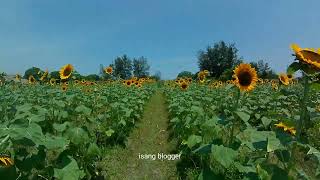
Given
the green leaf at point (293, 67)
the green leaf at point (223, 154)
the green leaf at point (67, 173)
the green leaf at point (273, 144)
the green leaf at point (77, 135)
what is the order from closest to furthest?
the green leaf at point (273, 144)
the green leaf at point (293, 67)
the green leaf at point (223, 154)
the green leaf at point (67, 173)
the green leaf at point (77, 135)

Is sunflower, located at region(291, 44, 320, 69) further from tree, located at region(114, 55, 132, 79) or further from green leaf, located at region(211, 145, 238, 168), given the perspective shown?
tree, located at region(114, 55, 132, 79)

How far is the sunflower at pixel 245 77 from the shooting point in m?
4.46

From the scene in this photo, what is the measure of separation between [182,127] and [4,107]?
297 centimetres

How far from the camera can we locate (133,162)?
23.3ft

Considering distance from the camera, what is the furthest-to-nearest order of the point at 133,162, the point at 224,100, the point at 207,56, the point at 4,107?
the point at 207,56 → the point at 224,100 → the point at 133,162 → the point at 4,107

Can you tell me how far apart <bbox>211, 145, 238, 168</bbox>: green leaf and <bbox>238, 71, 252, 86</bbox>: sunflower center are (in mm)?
1124

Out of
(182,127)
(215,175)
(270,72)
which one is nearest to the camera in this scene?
(215,175)

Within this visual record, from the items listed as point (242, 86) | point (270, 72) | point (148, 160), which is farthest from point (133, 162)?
point (270, 72)

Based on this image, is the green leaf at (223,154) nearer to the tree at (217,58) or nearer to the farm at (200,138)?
the farm at (200,138)

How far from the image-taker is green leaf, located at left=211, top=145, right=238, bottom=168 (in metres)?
3.39

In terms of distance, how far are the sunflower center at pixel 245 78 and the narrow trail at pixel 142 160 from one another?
7.13 ft

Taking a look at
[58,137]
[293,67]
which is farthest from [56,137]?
[293,67]

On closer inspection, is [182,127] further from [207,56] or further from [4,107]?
[207,56]

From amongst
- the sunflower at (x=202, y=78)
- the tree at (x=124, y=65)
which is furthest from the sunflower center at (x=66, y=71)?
the tree at (x=124, y=65)
